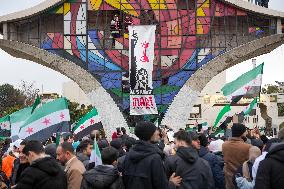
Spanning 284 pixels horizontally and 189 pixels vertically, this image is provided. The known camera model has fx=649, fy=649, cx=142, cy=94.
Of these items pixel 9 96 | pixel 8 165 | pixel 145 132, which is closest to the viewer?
pixel 145 132

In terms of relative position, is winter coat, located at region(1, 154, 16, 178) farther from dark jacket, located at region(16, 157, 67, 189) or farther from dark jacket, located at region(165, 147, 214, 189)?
dark jacket, located at region(16, 157, 67, 189)

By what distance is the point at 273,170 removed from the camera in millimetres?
5836

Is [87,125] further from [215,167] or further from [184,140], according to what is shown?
[184,140]

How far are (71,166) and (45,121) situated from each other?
10.7 feet

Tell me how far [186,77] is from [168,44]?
1763 mm

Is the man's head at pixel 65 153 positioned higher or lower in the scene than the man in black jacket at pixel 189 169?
higher

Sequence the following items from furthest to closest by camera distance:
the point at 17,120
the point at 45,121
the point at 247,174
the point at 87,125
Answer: the point at 87,125 → the point at 17,120 → the point at 45,121 → the point at 247,174

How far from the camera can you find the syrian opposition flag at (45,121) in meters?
10.8

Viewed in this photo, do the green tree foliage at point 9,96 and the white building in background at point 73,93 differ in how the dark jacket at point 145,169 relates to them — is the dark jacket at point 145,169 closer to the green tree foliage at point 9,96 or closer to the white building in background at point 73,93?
the white building in background at point 73,93

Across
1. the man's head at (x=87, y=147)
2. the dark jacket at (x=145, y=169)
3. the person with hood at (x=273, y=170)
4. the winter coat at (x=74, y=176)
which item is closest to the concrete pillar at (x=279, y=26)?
the man's head at (x=87, y=147)

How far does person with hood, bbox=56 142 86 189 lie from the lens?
25.2 feet

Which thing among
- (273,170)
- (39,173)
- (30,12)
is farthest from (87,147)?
(30,12)

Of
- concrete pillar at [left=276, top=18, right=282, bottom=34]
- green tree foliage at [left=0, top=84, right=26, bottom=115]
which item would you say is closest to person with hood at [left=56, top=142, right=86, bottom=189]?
concrete pillar at [left=276, top=18, right=282, bottom=34]

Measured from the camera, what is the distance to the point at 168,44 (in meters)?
30.4
